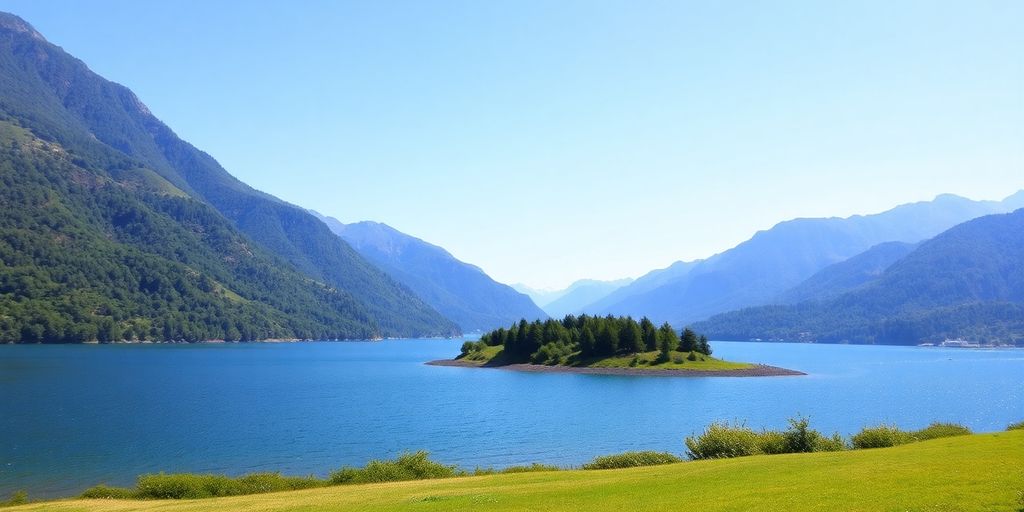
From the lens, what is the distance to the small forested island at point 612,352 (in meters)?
156

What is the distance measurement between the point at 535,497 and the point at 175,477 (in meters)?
24.9

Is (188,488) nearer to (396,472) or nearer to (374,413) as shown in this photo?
(396,472)

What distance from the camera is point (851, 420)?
8519 centimetres

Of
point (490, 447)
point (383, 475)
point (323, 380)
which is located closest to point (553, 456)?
point (490, 447)


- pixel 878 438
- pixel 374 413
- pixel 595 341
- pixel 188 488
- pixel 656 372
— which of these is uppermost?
pixel 595 341

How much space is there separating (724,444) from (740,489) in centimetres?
2097

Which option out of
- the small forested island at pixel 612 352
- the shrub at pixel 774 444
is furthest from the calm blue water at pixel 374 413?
the shrub at pixel 774 444

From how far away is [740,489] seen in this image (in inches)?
1006

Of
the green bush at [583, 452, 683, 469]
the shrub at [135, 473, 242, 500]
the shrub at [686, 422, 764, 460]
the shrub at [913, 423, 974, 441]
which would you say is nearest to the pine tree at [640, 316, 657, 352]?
the shrub at [913, 423, 974, 441]

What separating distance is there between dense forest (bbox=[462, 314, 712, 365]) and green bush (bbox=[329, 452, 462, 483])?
122m

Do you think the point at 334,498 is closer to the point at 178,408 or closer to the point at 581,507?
the point at 581,507

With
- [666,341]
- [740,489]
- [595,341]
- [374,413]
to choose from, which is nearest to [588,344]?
[595,341]

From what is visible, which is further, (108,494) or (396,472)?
(396,472)

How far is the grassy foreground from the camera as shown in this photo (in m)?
21.8
